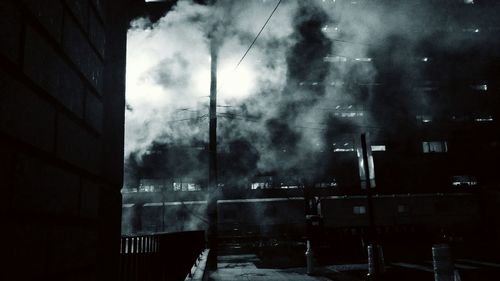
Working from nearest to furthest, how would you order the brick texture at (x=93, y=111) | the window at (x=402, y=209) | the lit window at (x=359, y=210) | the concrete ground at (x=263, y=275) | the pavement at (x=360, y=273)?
the brick texture at (x=93, y=111), the pavement at (x=360, y=273), the concrete ground at (x=263, y=275), the lit window at (x=359, y=210), the window at (x=402, y=209)

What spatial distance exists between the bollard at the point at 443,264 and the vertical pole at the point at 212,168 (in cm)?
740

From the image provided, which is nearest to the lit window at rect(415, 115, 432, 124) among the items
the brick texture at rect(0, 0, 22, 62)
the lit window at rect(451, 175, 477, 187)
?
the lit window at rect(451, 175, 477, 187)

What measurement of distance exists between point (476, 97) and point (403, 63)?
34.9ft

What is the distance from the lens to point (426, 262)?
12.6 meters

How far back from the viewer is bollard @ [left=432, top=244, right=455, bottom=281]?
5363mm

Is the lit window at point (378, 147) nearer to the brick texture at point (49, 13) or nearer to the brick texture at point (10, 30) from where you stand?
the brick texture at point (49, 13)

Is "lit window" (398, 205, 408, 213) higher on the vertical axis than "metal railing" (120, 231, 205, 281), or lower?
lower

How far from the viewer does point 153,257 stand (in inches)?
154

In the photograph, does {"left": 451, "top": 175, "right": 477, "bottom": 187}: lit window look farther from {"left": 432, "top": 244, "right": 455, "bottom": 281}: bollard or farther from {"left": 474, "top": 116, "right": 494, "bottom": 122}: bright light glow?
{"left": 432, "top": 244, "right": 455, "bottom": 281}: bollard

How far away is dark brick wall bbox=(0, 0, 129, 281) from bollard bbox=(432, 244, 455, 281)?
514 centimetres

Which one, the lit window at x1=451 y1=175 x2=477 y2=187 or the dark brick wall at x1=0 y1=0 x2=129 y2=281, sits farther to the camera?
the lit window at x1=451 y1=175 x2=477 y2=187

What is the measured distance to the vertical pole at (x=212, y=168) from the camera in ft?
37.9

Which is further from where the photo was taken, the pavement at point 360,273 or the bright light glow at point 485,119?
the bright light glow at point 485,119

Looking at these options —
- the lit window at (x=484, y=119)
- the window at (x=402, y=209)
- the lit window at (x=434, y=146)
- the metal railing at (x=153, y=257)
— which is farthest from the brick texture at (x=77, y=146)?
the lit window at (x=484, y=119)
